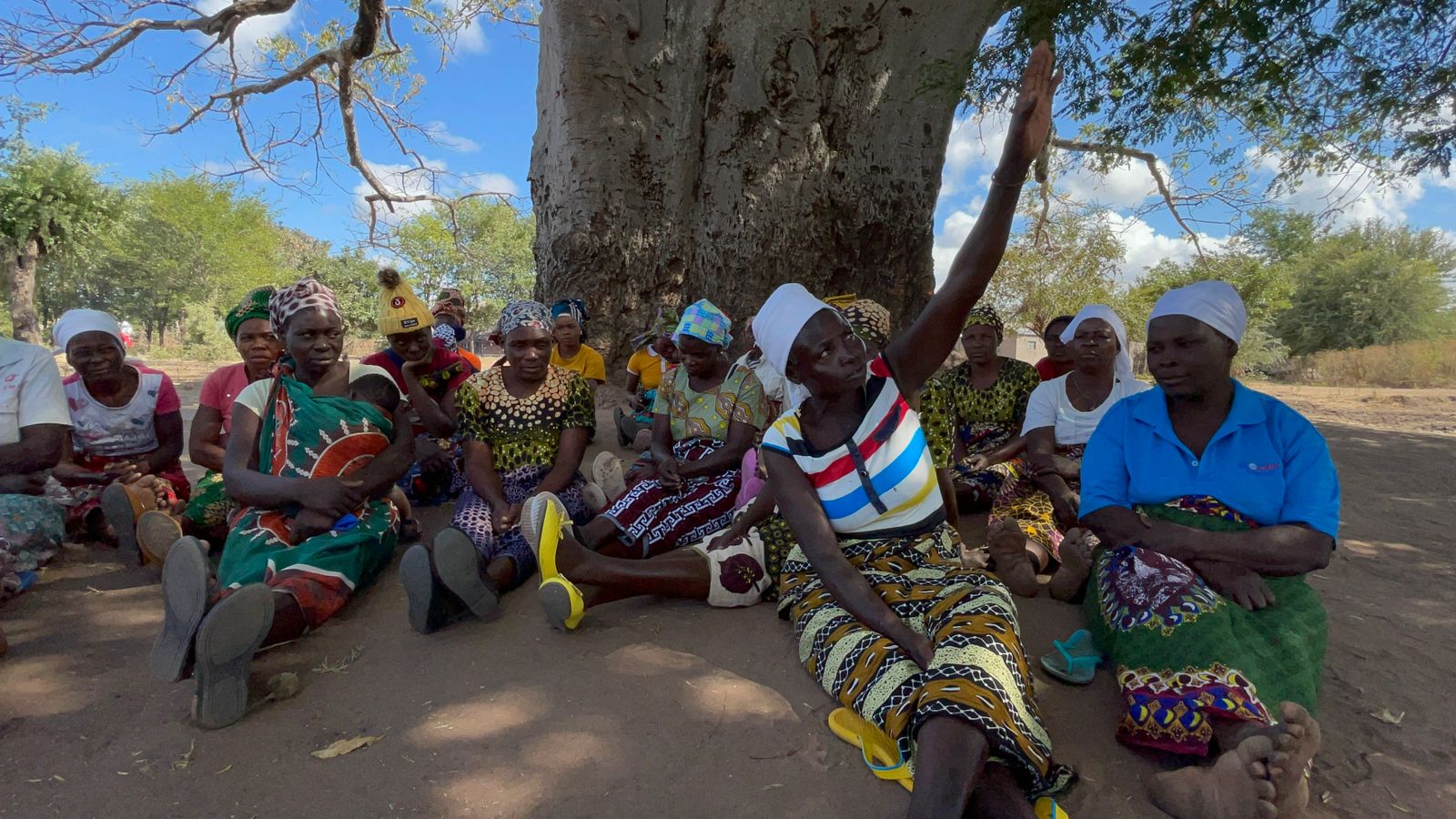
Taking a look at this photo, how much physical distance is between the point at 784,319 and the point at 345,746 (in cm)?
187

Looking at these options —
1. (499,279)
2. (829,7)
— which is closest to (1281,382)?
(829,7)

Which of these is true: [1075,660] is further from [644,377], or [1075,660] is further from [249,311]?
[644,377]

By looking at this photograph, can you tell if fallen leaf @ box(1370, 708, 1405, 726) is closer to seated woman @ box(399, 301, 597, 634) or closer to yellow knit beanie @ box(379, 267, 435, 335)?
seated woman @ box(399, 301, 597, 634)

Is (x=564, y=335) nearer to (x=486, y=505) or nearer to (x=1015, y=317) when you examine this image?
(x=486, y=505)

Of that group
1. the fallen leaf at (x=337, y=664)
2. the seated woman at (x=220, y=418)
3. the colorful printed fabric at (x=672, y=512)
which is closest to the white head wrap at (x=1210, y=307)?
the colorful printed fabric at (x=672, y=512)

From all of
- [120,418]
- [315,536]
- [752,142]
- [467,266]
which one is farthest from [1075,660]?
[467,266]

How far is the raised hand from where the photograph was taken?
2.30m

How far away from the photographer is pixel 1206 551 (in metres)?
2.28

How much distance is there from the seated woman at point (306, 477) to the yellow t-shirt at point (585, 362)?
2.41 meters

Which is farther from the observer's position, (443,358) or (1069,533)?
(443,358)

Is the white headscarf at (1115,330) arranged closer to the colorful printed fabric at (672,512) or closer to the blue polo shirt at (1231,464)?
the blue polo shirt at (1231,464)

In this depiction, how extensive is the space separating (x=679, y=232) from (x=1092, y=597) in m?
4.44

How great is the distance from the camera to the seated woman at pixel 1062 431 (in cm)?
346

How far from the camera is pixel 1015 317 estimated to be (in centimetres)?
2292
